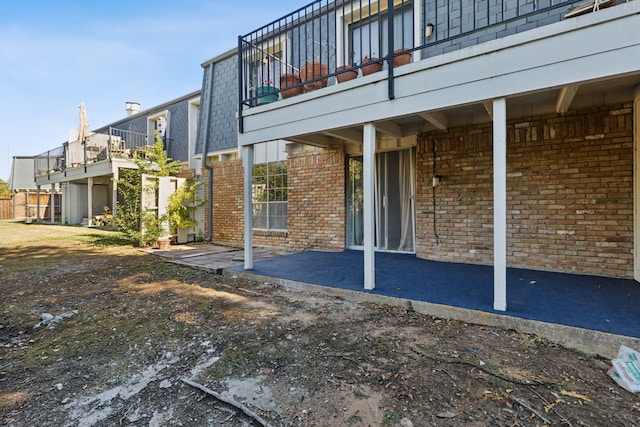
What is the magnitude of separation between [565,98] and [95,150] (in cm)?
1628

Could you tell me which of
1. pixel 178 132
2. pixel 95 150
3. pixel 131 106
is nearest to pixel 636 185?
pixel 178 132

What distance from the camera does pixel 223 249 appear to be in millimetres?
8000

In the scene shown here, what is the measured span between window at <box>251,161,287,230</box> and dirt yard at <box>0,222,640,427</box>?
156 inches

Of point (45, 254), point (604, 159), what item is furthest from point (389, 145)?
point (45, 254)

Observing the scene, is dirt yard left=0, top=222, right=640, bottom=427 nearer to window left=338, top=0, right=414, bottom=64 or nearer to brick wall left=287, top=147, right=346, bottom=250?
brick wall left=287, top=147, right=346, bottom=250

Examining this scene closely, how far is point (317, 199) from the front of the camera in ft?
23.1

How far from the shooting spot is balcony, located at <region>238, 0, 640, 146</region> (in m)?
2.59

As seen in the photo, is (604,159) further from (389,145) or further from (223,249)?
(223,249)

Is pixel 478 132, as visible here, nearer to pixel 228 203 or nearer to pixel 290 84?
pixel 290 84

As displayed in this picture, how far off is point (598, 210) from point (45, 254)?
1122cm

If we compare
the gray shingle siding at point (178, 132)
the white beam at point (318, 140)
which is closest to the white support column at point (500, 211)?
the white beam at point (318, 140)

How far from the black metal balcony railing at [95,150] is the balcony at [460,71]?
8252 millimetres

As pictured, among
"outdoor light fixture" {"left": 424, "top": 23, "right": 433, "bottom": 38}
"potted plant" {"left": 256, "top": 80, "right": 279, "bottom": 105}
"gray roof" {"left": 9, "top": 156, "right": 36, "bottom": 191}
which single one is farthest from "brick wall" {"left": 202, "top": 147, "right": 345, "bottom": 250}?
"gray roof" {"left": 9, "top": 156, "right": 36, "bottom": 191}

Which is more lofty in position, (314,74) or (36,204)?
(314,74)
